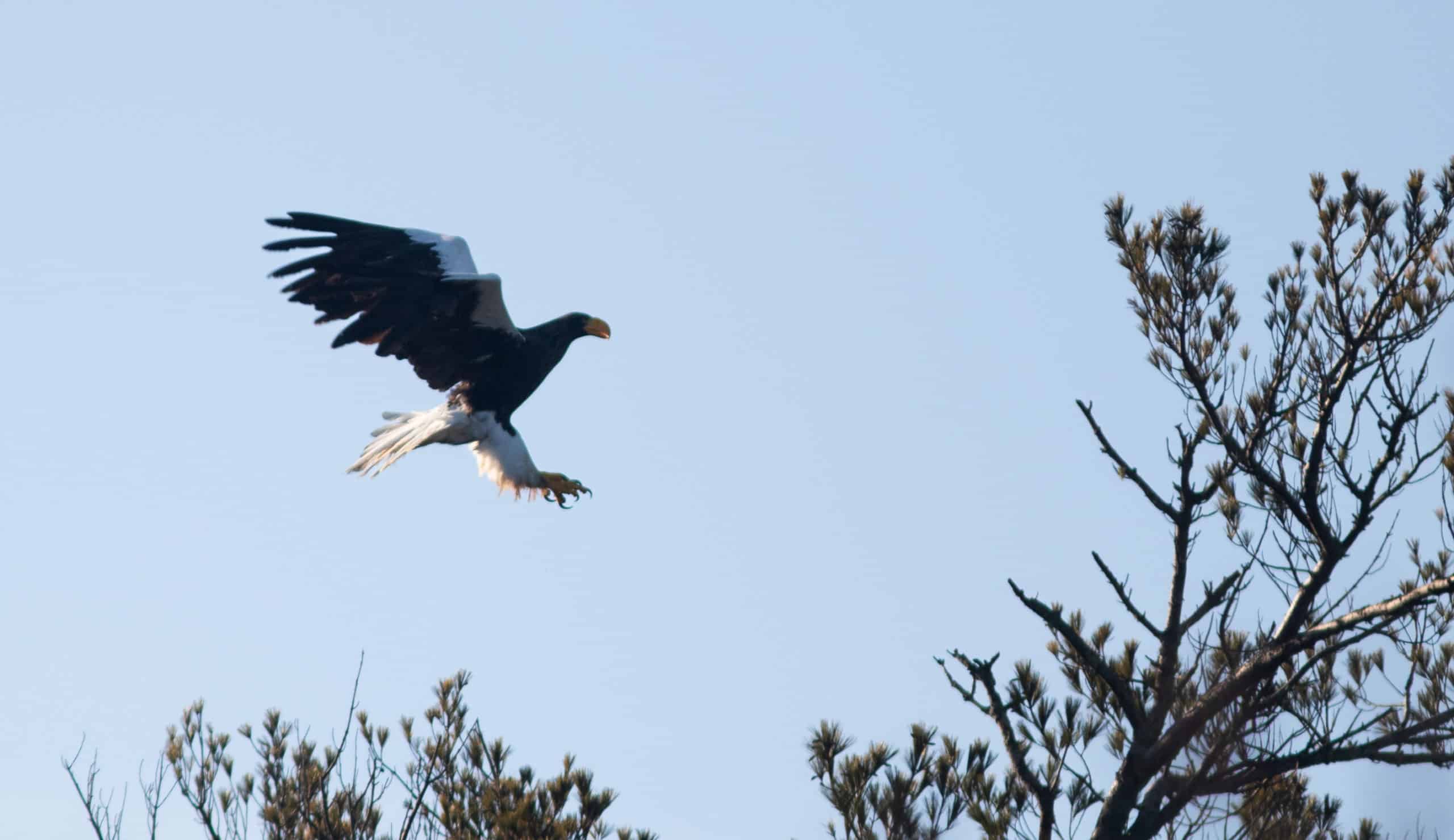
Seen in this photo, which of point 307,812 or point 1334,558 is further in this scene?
point 307,812

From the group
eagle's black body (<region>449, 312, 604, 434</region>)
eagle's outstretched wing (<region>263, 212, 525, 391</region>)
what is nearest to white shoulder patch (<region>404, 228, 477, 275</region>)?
eagle's outstretched wing (<region>263, 212, 525, 391</region>)

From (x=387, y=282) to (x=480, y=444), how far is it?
3.57ft

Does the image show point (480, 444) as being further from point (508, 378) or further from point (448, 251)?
point (448, 251)

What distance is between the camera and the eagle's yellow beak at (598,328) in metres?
7.39

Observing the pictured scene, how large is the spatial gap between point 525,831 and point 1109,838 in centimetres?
166

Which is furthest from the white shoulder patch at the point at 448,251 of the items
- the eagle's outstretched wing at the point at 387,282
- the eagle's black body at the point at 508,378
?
the eagle's black body at the point at 508,378

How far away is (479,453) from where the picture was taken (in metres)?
7.18

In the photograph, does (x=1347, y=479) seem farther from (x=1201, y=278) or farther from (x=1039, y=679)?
(x=1039, y=679)

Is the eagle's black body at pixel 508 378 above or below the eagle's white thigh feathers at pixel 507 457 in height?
above

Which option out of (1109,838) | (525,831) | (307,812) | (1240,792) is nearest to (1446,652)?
(1240,792)

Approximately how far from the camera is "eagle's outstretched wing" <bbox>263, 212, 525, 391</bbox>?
6207 millimetres

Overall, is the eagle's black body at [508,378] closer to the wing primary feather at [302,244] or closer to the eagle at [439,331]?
the eagle at [439,331]

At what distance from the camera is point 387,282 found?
634cm

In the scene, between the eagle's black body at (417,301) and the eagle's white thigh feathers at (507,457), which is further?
the eagle's white thigh feathers at (507,457)
